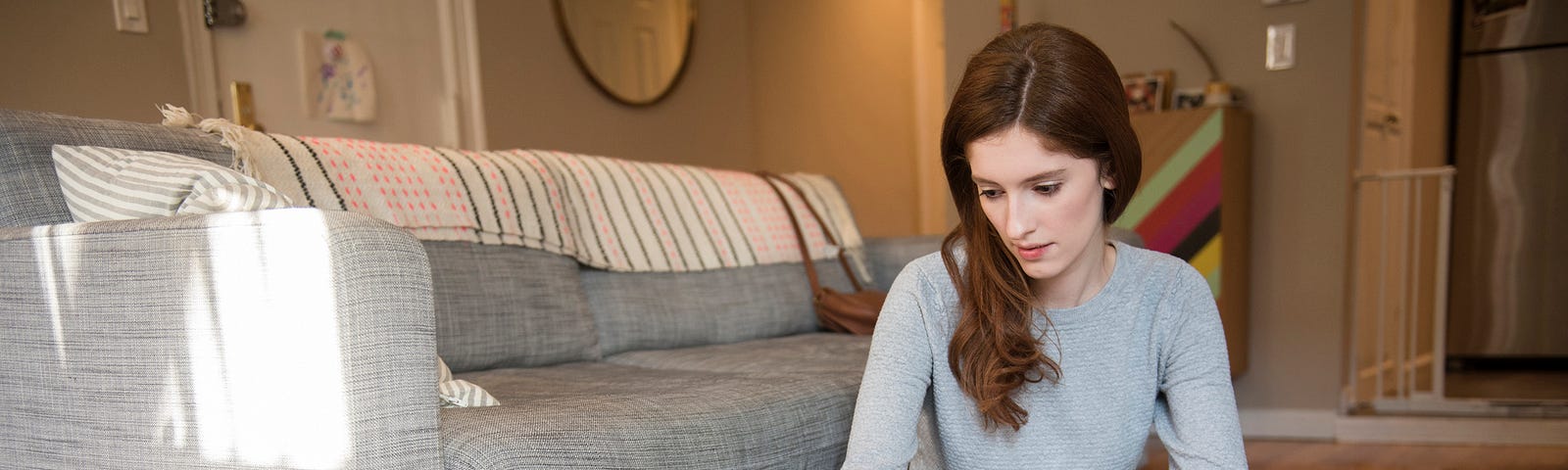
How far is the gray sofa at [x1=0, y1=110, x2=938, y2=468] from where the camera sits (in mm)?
857

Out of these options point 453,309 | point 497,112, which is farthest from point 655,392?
point 497,112

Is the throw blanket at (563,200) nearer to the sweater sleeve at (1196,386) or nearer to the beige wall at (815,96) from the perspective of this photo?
the sweater sleeve at (1196,386)

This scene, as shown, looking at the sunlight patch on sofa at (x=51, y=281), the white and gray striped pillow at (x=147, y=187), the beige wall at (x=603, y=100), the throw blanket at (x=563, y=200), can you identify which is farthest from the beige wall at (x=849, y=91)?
the sunlight patch on sofa at (x=51, y=281)

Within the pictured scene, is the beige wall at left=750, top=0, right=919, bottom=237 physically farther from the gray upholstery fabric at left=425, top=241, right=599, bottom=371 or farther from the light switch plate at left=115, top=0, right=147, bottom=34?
the gray upholstery fabric at left=425, top=241, right=599, bottom=371

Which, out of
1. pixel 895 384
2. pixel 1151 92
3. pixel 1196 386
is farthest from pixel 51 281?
pixel 1151 92

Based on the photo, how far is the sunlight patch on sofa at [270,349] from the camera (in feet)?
2.79

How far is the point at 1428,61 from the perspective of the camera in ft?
11.9

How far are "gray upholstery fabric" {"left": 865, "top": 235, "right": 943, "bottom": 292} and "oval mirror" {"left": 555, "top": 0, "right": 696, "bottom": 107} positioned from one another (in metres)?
1.53

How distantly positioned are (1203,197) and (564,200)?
165cm

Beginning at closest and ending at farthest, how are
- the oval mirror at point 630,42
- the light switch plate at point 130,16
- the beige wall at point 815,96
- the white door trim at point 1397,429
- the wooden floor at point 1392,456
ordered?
the light switch plate at point 130,16
the wooden floor at point 1392,456
the white door trim at point 1397,429
the oval mirror at point 630,42
the beige wall at point 815,96

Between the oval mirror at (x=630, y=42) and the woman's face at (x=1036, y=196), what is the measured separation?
264cm

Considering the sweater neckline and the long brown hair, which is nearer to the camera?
the long brown hair

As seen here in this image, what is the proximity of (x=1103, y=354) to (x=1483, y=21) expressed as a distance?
3604mm

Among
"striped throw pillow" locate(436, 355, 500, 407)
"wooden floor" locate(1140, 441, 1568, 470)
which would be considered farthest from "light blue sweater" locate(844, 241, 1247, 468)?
"wooden floor" locate(1140, 441, 1568, 470)
